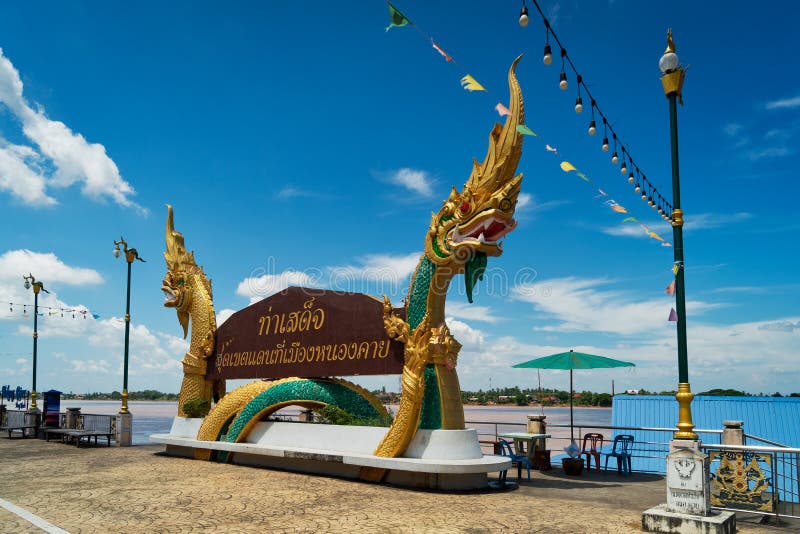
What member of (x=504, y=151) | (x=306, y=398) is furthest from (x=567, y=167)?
(x=306, y=398)

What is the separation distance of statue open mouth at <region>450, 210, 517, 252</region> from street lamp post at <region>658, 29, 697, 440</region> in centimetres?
274

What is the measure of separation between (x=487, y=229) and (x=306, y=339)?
4.88 m

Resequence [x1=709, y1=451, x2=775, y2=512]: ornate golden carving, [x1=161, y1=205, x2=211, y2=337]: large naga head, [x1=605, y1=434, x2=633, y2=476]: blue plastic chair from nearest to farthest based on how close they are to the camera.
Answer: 1. [x1=709, y1=451, x2=775, y2=512]: ornate golden carving
2. [x1=605, y1=434, x2=633, y2=476]: blue plastic chair
3. [x1=161, y1=205, x2=211, y2=337]: large naga head

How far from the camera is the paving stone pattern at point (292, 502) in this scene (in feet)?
25.0

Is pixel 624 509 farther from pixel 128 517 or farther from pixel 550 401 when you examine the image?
pixel 550 401

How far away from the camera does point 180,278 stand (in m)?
16.2

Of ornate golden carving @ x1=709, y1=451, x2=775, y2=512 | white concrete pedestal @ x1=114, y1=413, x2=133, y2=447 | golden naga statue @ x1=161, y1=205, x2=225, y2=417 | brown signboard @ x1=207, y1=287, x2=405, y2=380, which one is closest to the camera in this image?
ornate golden carving @ x1=709, y1=451, x2=775, y2=512

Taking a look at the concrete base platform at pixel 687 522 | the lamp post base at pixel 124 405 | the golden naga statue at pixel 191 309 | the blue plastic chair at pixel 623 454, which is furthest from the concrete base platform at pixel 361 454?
the lamp post base at pixel 124 405

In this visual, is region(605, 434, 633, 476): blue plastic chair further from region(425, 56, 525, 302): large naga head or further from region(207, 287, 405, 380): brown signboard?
region(207, 287, 405, 380): brown signboard

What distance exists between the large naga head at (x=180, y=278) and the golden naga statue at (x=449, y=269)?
24.2 ft

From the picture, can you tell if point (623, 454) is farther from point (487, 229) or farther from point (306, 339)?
point (306, 339)

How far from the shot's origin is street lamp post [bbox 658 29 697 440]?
25.4 feet

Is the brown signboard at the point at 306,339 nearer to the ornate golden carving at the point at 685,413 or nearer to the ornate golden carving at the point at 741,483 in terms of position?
the ornate golden carving at the point at 685,413

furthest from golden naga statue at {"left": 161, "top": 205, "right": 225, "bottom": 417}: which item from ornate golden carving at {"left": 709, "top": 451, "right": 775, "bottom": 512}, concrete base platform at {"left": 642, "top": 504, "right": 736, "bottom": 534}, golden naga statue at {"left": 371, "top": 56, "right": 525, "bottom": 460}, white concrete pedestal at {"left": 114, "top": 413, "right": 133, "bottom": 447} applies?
ornate golden carving at {"left": 709, "top": 451, "right": 775, "bottom": 512}
